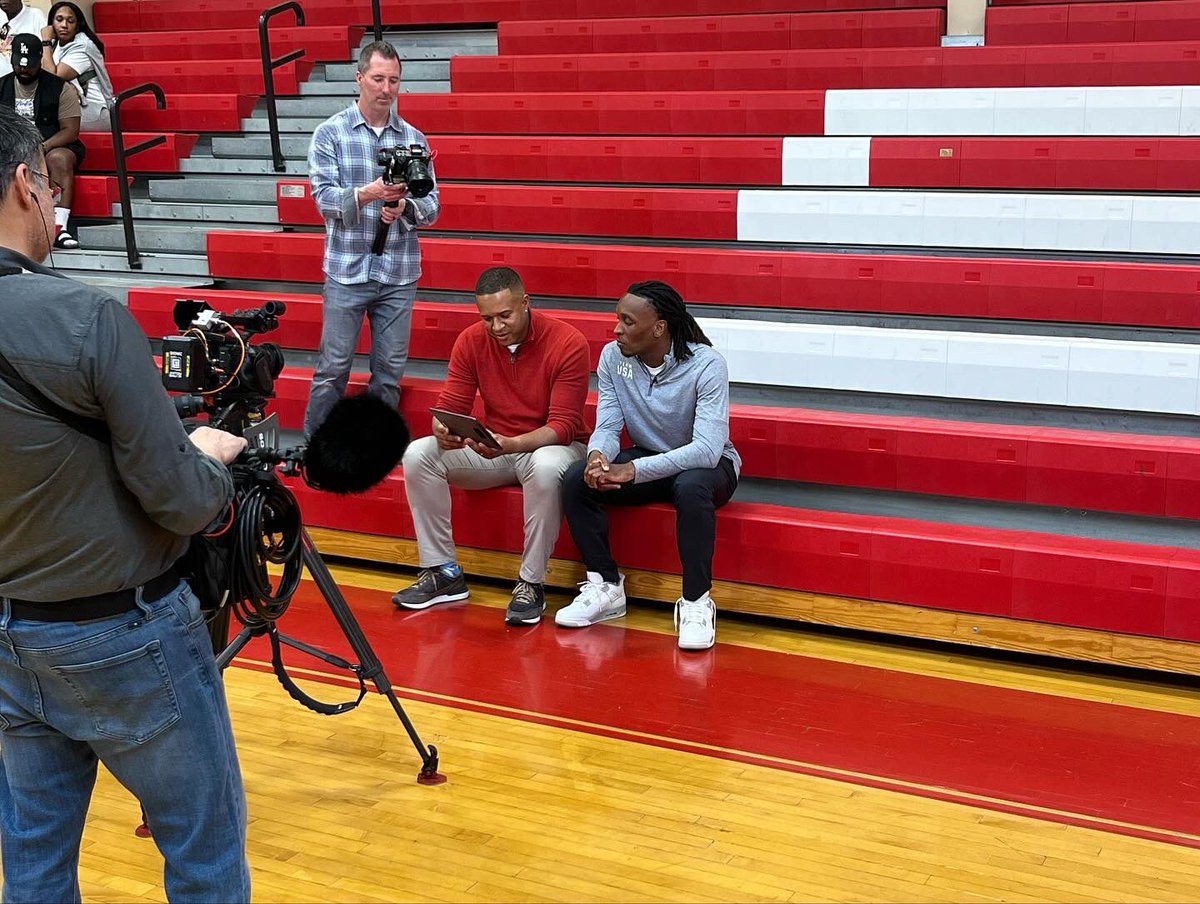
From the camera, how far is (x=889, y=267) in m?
4.59

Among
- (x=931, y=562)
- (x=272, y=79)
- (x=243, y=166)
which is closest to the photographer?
(x=931, y=562)

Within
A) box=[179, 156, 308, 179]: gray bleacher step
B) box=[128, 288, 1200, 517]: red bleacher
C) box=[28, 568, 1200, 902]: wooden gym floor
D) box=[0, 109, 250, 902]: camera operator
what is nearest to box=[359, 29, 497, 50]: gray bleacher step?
box=[179, 156, 308, 179]: gray bleacher step

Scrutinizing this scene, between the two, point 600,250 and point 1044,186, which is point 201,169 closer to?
point 600,250

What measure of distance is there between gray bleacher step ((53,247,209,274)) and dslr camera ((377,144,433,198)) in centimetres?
194

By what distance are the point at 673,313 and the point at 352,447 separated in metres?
1.83

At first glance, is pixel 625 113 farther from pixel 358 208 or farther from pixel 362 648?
pixel 362 648

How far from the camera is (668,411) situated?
395 cm

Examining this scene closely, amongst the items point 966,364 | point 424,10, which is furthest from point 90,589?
point 424,10

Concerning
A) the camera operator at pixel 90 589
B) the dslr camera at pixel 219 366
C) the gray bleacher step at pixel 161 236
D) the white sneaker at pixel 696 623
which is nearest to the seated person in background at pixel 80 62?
the gray bleacher step at pixel 161 236

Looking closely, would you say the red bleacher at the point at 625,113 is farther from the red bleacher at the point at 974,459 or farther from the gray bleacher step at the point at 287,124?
the red bleacher at the point at 974,459

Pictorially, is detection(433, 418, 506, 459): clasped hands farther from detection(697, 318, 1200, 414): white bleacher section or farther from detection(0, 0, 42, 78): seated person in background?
detection(0, 0, 42, 78): seated person in background

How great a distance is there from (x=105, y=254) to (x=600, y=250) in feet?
8.51

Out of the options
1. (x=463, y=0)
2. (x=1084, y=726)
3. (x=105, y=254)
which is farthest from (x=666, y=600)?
(x=463, y=0)

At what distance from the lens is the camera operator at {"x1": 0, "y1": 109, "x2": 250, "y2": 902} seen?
1505mm
